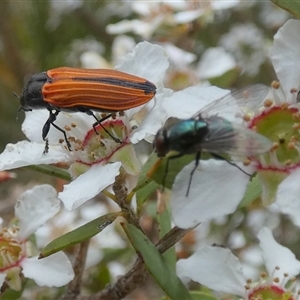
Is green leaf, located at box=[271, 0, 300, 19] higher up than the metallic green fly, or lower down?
higher up

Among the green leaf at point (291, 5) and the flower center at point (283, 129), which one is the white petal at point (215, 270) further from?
the green leaf at point (291, 5)

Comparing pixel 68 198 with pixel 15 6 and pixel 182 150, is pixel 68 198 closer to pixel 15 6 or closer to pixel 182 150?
pixel 182 150

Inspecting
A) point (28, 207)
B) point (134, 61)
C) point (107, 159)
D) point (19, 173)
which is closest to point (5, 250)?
point (28, 207)

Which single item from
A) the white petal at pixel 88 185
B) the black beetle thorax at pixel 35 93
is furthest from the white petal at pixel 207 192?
the black beetle thorax at pixel 35 93

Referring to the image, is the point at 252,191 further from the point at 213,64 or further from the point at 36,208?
the point at 213,64

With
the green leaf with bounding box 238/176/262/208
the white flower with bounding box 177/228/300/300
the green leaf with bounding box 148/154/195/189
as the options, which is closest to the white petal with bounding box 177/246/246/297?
the white flower with bounding box 177/228/300/300

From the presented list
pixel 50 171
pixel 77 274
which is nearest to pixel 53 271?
pixel 77 274

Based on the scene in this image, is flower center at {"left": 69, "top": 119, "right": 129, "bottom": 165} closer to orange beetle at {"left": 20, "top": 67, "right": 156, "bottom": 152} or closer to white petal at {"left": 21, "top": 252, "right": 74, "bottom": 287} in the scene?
orange beetle at {"left": 20, "top": 67, "right": 156, "bottom": 152}
